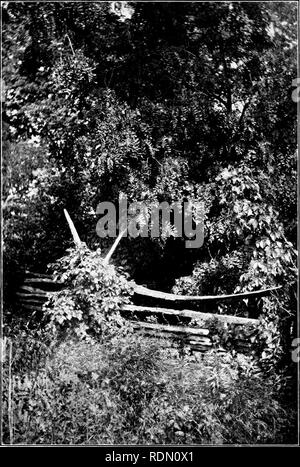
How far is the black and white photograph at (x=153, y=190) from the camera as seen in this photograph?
4480mm

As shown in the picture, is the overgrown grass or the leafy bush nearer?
the overgrown grass

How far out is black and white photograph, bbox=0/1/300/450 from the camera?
4.48 metres

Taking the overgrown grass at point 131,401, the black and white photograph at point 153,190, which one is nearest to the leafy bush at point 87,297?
the black and white photograph at point 153,190

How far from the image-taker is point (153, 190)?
4.92m

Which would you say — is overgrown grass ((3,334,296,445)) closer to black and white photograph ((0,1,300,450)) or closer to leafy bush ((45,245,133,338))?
black and white photograph ((0,1,300,450))

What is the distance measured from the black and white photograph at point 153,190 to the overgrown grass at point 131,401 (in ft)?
0.10

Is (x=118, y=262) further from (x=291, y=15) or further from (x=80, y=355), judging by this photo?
(x=291, y=15)

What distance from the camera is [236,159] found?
16.6ft

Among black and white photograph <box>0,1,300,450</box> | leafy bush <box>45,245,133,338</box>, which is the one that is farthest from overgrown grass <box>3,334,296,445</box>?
leafy bush <box>45,245,133,338</box>

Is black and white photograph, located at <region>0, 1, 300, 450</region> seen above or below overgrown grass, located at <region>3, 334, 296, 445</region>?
above

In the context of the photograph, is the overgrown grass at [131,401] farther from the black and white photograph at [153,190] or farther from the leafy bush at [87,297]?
the leafy bush at [87,297]

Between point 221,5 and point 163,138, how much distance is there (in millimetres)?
1285

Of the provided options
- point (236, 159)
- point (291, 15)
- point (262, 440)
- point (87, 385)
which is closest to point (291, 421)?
point (262, 440)

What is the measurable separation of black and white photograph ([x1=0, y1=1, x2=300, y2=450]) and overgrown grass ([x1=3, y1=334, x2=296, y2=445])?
0.03 meters
